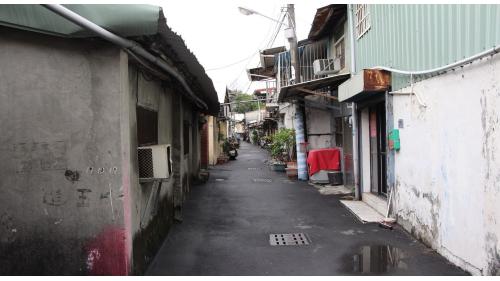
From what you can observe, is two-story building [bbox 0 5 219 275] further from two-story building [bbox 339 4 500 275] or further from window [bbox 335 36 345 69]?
window [bbox 335 36 345 69]

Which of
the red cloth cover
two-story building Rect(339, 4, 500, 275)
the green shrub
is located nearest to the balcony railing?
the green shrub

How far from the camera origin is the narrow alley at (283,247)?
557 cm

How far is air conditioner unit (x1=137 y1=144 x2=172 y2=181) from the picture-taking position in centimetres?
556

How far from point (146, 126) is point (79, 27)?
233cm

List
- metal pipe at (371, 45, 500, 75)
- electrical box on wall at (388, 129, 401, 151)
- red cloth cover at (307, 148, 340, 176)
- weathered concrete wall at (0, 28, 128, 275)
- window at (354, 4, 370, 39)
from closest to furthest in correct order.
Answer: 1. metal pipe at (371, 45, 500, 75)
2. weathered concrete wall at (0, 28, 128, 275)
3. electrical box on wall at (388, 129, 401, 151)
4. window at (354, 4, 370, 39)
5. red cloth cover at (307, 148, 340, 176)

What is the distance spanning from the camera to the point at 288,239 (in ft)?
23.6

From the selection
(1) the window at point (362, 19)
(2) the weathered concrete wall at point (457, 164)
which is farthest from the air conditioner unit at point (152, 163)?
(1) the window at point (362, 19)

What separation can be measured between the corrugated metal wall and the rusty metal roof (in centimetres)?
249

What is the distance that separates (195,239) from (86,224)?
9.27 feet

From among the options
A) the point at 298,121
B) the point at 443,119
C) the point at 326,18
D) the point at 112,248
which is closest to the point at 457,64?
the point at 443,119

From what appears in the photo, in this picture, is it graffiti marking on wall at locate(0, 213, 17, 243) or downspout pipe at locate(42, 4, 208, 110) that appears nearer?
downspout pipe at locate(42, 4, 208, 110)

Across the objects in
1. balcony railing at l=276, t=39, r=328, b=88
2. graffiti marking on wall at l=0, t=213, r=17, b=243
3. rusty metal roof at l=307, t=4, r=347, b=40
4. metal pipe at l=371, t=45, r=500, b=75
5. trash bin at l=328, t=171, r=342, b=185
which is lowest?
trash bin at l=328, t=171, r=342, b=185

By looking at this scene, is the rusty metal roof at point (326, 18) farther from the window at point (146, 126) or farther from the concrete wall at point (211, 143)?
the concrete wall at point (211, 143)

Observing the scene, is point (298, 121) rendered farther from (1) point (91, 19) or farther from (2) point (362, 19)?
(1) point (91, 19)
